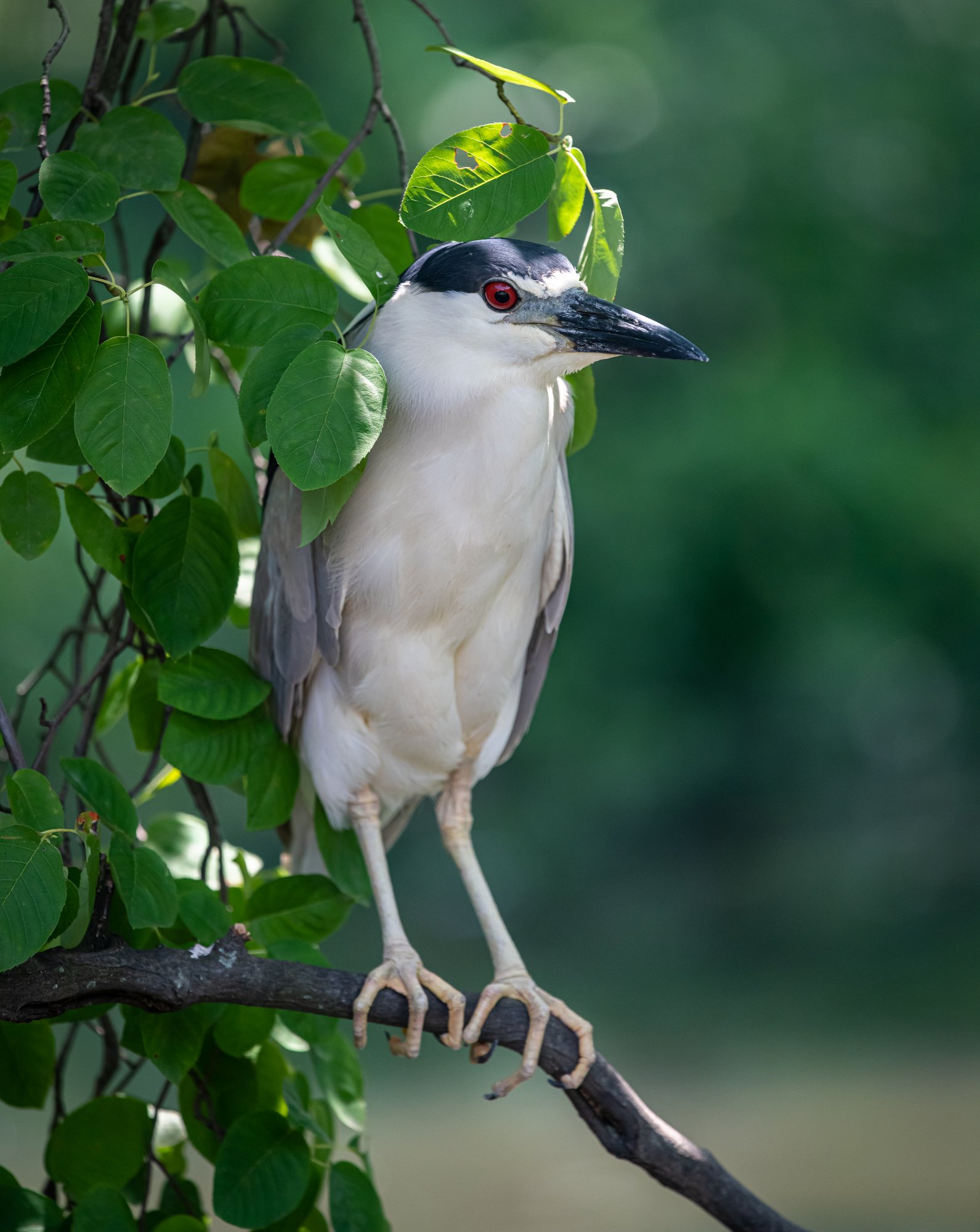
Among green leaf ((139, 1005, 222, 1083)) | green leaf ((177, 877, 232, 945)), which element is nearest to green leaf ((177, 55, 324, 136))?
green leaf ((177, 877, 232, 945))

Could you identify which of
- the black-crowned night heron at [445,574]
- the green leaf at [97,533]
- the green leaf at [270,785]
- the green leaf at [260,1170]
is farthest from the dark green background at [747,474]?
the green leaf at [97,533]

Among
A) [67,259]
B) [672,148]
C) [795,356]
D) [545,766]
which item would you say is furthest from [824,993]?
[672,148]

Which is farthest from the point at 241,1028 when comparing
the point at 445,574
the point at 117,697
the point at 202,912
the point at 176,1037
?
the point at 445,574

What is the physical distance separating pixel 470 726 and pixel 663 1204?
1.63m

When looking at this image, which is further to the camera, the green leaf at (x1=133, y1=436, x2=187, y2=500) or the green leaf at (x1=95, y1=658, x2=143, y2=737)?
the green leaf at (x1=95, y1=658, x2=143, y2=737)

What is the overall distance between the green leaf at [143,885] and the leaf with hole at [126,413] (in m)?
0.32

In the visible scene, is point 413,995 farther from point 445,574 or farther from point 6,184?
point 6,184

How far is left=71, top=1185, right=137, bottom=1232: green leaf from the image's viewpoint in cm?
114

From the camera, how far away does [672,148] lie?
218 inches

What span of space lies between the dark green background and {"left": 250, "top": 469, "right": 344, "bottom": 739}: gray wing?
331 centimetres

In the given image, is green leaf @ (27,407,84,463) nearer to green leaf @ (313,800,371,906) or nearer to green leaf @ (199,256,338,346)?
green leaf @ (199,256,338,346)

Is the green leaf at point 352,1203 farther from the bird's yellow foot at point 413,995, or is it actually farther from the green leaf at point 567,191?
the green leaf at point 567,191

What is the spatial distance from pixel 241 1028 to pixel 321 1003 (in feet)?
0.63

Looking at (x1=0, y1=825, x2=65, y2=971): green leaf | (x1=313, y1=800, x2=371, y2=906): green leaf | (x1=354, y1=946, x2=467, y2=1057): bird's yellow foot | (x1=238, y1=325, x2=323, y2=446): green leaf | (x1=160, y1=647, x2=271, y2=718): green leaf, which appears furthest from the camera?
(x1=313, y1=800, x2=371, y2=906): green leaf
